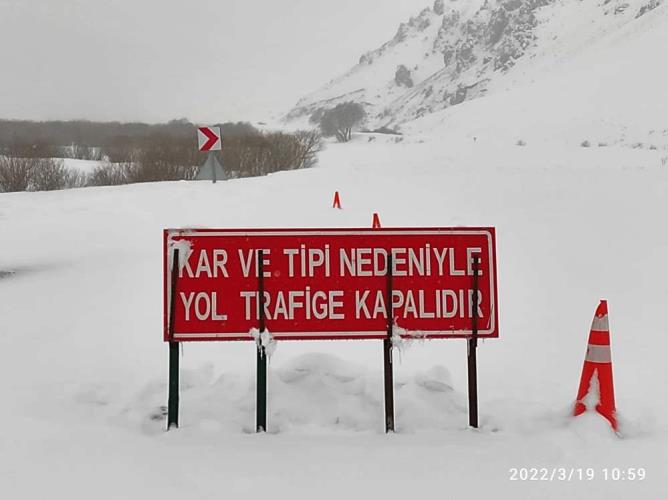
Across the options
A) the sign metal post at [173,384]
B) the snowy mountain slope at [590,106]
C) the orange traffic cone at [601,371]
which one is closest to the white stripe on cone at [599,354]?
the orange traffic cone at [601,371]

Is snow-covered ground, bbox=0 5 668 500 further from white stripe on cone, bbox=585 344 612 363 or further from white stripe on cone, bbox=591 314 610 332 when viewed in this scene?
white stripe on cone, bbox=591 314 610 332

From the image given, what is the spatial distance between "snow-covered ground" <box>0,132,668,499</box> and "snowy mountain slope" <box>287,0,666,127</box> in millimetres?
59961

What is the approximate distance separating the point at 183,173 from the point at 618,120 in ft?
107

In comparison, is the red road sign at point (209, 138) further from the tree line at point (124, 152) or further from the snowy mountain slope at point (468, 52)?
the snowy mountain slope at point (468, 52)

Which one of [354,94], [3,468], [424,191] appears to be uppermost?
[354,94]

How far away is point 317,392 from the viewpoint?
3635 millimetres

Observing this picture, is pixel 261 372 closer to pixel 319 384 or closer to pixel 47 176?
pixel 319 384

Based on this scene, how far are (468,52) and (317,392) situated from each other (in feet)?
450

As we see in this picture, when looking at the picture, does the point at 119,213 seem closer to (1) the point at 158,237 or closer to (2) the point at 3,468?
(1) the point at 158,237

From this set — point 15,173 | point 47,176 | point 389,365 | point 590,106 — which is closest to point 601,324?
point 389,365

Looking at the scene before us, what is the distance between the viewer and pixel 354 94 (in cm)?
14688

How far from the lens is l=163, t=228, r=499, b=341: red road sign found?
131 inches

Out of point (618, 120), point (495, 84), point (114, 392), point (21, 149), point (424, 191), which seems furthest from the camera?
point (495, 84)

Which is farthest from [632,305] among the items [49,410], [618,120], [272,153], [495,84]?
[495,84]
